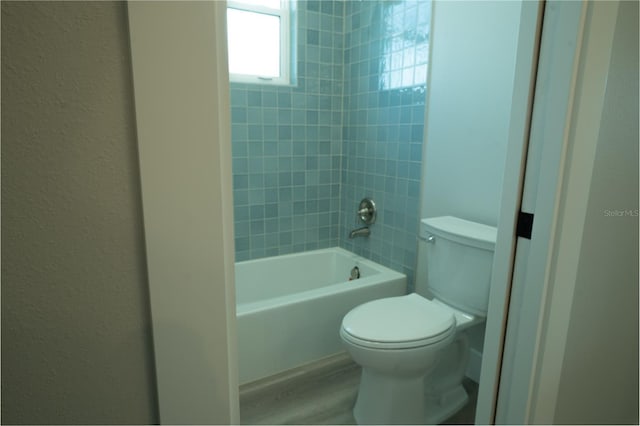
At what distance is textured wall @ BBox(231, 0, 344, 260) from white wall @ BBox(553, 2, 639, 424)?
174 centimetres

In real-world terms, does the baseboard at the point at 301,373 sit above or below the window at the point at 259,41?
below

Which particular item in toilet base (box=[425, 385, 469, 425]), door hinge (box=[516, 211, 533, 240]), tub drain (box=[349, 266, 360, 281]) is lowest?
toilet base (box=[425, 385, 469, 425])

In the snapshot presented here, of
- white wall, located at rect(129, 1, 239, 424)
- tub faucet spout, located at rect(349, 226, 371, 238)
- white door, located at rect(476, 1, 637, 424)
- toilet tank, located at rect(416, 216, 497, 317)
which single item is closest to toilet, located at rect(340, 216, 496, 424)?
toilet tank, located at rect(416, 216, 497, 317)

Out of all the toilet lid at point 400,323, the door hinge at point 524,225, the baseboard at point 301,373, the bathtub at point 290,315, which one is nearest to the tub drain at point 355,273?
the bathtub at point 290,315

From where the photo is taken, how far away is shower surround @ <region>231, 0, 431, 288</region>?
2041 mm

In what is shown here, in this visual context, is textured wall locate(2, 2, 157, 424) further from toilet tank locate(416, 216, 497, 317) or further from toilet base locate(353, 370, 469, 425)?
toilet tank locate(416, 216, 497, 317)

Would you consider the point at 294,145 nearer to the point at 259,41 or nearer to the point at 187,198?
the point at 259,41

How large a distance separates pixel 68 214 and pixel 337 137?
89.6 inches

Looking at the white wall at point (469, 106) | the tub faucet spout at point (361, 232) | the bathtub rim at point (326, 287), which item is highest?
the white wall at point (469, 106)

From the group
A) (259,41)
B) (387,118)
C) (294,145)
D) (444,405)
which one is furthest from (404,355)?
(259,41)

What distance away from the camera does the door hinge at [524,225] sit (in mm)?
927

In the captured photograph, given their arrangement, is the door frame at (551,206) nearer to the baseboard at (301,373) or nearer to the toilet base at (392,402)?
the toilet base at (392,402)

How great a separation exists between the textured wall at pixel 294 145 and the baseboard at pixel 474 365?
125cm

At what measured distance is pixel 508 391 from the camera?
103 cm
